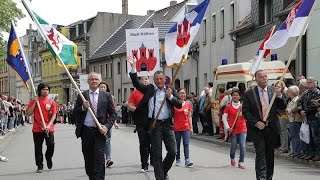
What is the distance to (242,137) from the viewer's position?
41.6 feet

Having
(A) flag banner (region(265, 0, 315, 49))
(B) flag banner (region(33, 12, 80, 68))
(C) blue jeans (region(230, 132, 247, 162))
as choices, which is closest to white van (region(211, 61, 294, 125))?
(C) blue jeans (region(230, 132, 247, 162))

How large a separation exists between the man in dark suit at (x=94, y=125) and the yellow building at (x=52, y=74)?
226ft

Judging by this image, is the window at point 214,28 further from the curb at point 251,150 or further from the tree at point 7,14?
the curb at point 251,150

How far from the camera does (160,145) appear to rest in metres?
9.97

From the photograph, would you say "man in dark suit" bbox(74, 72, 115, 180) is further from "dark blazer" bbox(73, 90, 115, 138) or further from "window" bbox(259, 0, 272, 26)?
"window" bbox(259, 0, 272, 26)

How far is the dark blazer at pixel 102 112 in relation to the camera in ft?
30.8

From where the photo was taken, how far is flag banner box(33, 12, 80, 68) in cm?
1202

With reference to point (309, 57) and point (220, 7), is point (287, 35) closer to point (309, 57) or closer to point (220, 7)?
point (309, 57)

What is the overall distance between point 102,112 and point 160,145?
119cm

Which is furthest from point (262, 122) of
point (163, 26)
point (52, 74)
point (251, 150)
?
point (52, 74)

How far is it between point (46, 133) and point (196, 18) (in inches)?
147

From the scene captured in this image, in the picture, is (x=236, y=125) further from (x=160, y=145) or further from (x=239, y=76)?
(x=239, y=76)

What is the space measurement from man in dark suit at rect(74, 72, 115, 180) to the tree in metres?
23.0

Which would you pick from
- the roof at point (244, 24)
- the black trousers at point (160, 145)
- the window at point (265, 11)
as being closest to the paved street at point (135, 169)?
the black trousers at point (160, 145)
